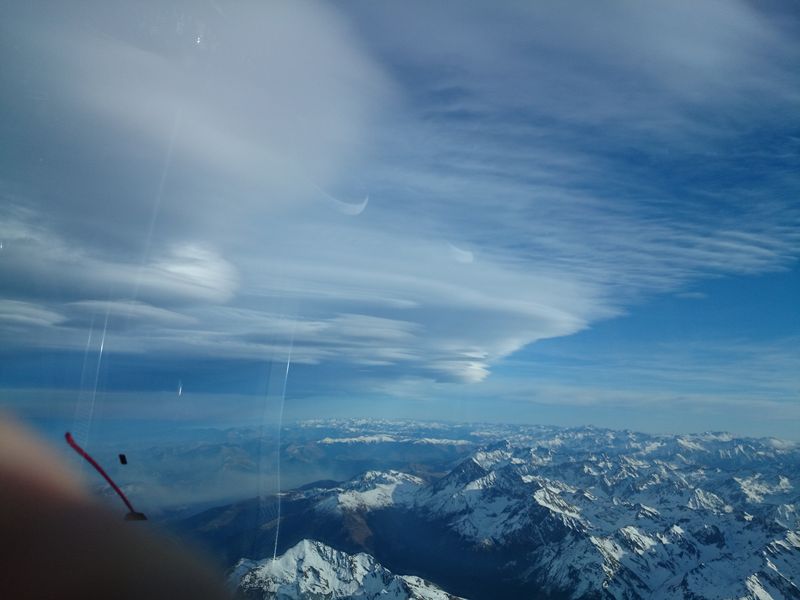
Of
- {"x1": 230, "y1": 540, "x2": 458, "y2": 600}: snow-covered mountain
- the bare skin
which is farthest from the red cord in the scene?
{"x1": 230, "y1": 540, "x2": 458, "y2": 600}: snow-covered mountain

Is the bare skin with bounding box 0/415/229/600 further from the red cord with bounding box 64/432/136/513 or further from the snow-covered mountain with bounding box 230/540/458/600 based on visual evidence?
the snow-covered mountain with bounding box 230/540/458/600

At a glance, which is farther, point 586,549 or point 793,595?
point 586,549

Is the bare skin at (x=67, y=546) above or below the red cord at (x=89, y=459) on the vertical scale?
below

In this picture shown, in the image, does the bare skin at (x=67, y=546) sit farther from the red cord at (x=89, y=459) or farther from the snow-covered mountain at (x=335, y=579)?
the snow-covered mountain at (x=335, y=579)

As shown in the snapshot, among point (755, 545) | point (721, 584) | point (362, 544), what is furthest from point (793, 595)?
point (362, 544)

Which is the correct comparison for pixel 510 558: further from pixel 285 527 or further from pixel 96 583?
pixel 96 583

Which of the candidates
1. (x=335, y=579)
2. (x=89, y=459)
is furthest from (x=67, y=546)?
(x=335, y=579)

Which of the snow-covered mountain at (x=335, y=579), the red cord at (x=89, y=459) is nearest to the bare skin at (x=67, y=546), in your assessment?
the red cord at (x=89, y=459)
